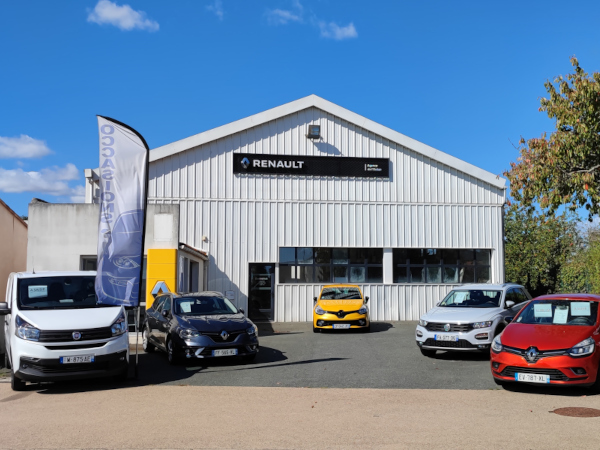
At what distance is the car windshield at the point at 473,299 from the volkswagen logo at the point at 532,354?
15.6ft

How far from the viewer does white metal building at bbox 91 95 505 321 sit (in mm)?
23172

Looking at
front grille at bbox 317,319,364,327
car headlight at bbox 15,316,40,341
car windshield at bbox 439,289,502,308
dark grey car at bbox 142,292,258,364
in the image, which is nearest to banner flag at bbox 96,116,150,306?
car headlight at bbox 15,316,40,341

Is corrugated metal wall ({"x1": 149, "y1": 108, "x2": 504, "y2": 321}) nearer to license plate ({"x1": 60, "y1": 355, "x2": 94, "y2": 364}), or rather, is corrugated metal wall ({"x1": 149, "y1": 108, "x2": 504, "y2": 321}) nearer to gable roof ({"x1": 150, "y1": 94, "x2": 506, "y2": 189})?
gable roof ({"x1": 150, "y1": 94, "x2": 506, "y2": 189})

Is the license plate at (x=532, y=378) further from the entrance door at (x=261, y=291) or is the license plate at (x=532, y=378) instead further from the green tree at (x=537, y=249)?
the green tree at (x=537, y=249)

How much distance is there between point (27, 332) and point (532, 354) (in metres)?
7.75

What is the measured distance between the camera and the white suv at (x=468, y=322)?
1282 centimetres

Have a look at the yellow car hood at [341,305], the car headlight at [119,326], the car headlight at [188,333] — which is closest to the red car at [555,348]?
the car headlight at [188,333]

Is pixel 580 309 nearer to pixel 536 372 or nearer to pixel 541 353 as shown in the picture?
pixel 541 353

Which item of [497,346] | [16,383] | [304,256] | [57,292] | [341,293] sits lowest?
[16,383]

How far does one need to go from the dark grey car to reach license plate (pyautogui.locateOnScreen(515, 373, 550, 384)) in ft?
17.5

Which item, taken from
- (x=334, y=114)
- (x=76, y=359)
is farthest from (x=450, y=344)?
(x=334, y=114)

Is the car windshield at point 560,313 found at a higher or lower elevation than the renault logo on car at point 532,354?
higher

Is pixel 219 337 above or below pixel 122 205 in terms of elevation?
below

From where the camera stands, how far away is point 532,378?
30.1 feet
